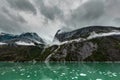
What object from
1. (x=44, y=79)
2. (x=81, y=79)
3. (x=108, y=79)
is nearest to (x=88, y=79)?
(x=81, y=79)

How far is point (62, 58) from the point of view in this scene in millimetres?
198750

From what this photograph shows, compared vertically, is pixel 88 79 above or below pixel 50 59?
below

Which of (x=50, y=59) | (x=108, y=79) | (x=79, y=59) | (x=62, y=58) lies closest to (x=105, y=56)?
(x=79, y=59)

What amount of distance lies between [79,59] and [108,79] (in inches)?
6297

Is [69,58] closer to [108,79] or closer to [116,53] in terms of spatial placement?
[116,53]

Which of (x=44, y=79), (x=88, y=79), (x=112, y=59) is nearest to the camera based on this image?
(x=88, y=79)

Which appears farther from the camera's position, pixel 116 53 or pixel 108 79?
pixel 116 53

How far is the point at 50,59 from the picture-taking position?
654 feet

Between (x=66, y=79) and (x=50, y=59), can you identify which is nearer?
(x=66, y=79)

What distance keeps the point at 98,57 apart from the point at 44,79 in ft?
531

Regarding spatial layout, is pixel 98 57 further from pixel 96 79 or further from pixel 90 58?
pixel 96 79

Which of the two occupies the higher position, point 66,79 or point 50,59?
point 50,59

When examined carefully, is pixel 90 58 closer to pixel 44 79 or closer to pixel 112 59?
pixel 112 59

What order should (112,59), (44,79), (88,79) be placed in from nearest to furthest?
(88,79) < (44,79) < (112,59)
